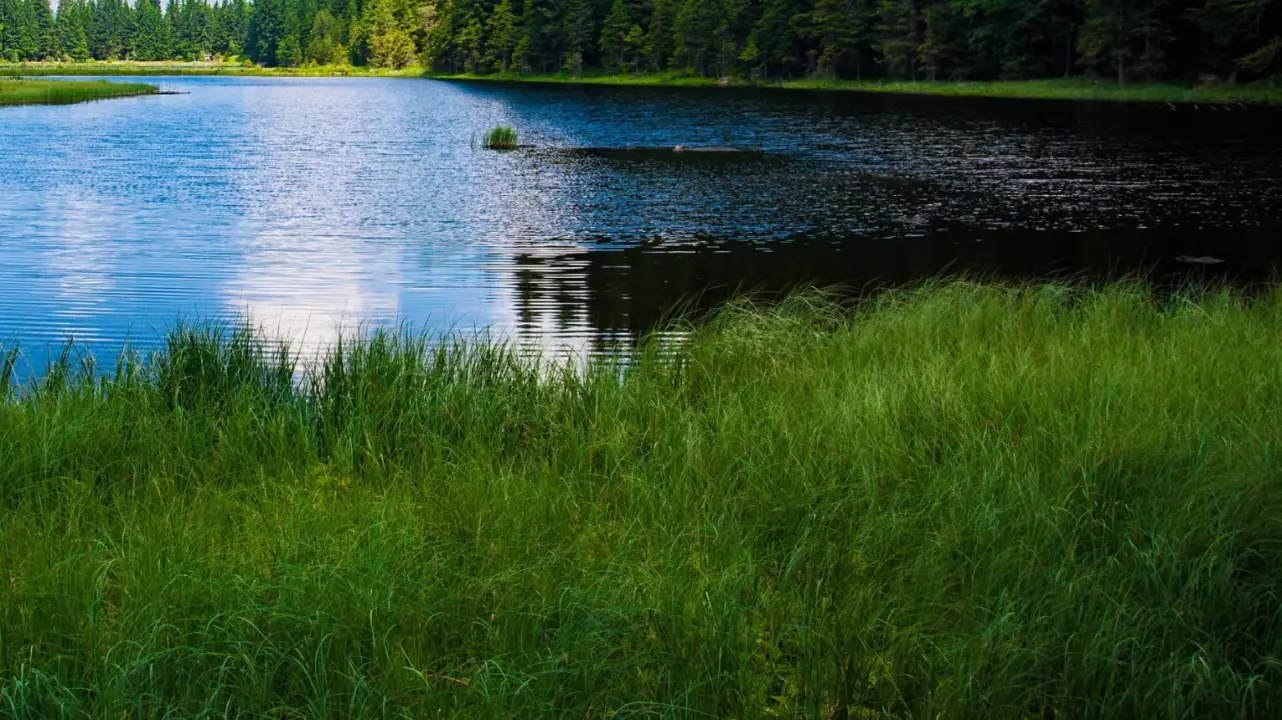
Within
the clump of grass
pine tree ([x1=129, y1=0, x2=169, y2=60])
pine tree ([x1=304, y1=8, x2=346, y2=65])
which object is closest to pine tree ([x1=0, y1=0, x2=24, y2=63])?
Answer: pine tree ([x1=129, y1=0, x2=169, y2=60])

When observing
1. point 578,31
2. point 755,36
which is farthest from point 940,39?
point 578,31

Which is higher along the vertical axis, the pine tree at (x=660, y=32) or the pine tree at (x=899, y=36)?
the pine tree at (x=660, y=32)

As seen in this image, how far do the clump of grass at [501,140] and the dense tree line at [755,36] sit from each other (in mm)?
35991

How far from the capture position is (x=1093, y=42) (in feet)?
208

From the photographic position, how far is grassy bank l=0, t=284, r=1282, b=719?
4.27 m

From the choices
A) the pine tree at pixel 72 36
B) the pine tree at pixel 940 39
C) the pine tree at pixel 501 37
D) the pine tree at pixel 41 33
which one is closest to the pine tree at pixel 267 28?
the pine tree at pixel 72 36

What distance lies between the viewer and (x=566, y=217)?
23.8 m

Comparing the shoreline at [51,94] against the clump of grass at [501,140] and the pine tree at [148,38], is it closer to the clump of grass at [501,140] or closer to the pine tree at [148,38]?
the clump of grass at [501,140]

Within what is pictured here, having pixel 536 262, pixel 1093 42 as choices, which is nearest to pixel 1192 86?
pixel 1093 42

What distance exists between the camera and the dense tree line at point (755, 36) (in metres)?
62.8

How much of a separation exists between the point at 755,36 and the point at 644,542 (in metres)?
87.5

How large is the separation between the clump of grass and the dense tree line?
118 feet

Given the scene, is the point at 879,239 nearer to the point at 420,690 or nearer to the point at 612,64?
the point at 420,690

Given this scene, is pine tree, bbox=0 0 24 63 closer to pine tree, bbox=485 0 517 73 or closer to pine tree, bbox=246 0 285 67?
pine tree, bbox=246 0 285 67
